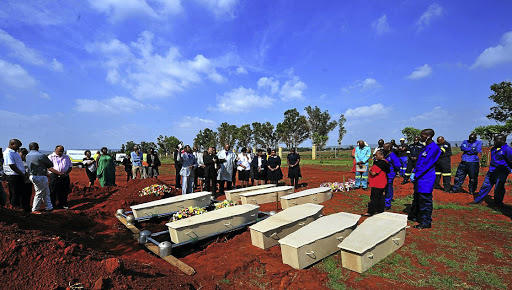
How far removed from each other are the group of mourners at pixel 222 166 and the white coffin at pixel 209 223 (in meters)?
3.25

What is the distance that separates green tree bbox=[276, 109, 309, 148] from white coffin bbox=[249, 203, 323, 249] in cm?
3185

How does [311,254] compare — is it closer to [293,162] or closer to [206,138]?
[293,162]

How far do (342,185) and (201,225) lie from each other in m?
6.00

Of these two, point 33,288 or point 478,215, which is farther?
point 478,215

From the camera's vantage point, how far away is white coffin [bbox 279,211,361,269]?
3.36 meters

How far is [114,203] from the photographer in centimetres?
720

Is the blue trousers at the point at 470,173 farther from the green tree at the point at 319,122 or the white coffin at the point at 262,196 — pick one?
the green tree at the point at 319,122

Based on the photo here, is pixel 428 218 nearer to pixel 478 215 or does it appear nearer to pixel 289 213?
pixel 478 215

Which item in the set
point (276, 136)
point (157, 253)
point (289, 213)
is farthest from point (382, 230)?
point (276, 136)

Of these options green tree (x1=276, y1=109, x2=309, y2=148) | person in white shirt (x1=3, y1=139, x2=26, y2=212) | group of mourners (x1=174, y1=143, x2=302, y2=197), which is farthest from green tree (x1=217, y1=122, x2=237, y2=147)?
person in white shirt (x1=3, y1=139, x2=26, y2=212)

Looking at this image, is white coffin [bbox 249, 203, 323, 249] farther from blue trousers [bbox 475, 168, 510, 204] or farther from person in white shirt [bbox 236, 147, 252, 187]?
blue trousers [bbox 475, 168, 510, 204]

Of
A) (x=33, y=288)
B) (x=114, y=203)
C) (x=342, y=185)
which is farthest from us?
(x=342, y=185)

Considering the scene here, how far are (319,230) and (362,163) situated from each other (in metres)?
5.49

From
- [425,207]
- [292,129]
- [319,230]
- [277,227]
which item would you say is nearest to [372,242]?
[319,230]
